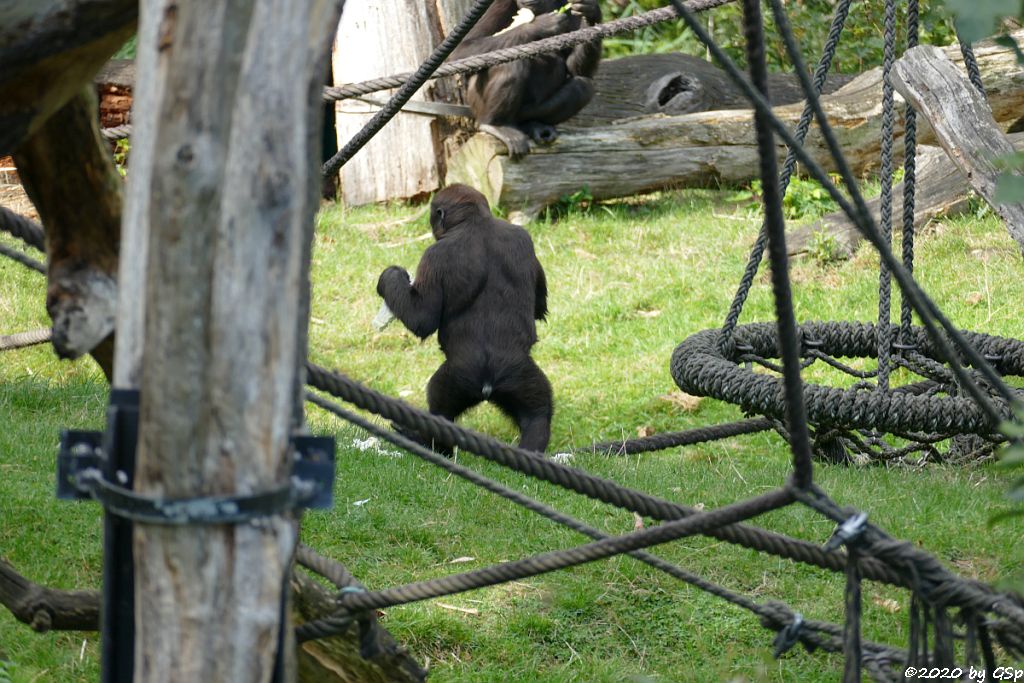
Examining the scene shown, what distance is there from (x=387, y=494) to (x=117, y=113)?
6.20 meters

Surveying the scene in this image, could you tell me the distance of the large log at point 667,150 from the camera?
898 centimetres

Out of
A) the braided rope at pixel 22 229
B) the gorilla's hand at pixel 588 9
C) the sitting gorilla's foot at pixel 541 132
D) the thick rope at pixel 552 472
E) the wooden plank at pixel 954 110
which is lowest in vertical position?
the thick rope at pixel 552 472

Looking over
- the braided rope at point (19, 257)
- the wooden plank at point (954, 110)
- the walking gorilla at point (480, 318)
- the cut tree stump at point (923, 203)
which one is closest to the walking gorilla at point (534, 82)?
the cut tree stump at point (923, 203)

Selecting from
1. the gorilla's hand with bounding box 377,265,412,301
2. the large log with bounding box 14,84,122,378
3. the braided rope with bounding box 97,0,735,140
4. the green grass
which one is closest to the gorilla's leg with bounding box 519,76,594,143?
the green grass

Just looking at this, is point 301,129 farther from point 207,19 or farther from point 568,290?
point 568,290

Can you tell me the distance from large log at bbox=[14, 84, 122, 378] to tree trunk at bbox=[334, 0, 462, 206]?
7.39m


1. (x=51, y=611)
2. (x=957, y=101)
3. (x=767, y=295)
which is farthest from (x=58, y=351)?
(x=767, y=295)

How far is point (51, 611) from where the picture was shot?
2516 mm

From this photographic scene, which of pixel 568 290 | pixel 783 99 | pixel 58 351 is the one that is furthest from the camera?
pixel 783 99

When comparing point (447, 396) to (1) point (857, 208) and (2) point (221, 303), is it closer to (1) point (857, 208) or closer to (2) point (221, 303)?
(1) point (857, 208)

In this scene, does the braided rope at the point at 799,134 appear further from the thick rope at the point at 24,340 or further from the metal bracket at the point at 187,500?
the thick rope at the point at 24,340

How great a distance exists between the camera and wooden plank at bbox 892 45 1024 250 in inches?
178

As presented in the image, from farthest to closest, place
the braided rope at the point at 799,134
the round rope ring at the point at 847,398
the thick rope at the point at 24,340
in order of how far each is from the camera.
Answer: the thick rope at the point at 24,340 → the round rope ring at the point at 847,398 → the braided rope at the point at 799,134

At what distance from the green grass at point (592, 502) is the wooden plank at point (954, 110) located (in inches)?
45.9
